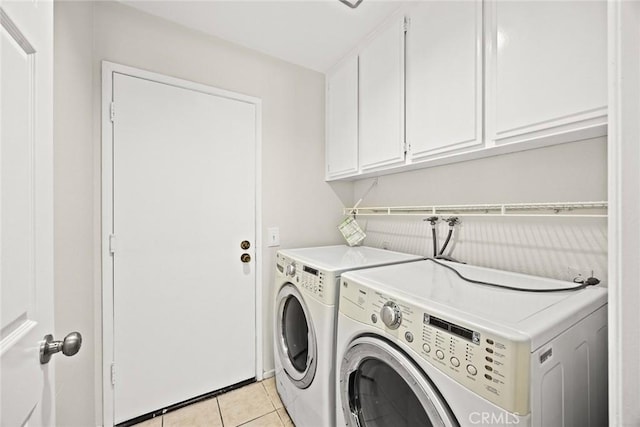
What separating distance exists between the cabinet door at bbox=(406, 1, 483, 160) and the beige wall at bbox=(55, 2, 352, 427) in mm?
938

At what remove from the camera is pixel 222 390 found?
1.76 meters

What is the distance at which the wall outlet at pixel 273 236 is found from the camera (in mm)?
1944

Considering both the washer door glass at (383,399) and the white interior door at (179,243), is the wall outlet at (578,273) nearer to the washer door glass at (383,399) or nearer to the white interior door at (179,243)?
the washer door glass at (383,399)

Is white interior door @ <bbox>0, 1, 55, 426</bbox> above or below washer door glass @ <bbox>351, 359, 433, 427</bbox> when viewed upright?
above

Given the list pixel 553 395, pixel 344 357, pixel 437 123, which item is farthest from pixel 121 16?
pixel 553 395

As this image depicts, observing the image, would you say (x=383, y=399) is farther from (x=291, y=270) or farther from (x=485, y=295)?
(x=291, y=270)

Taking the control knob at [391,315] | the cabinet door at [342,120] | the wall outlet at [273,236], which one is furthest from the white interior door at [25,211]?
→ the cabinet door at [342,120]

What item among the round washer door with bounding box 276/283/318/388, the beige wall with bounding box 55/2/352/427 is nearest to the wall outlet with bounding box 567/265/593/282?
the round washer door with bounding box 276/283/318/388

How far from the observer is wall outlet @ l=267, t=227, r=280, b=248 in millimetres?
1944

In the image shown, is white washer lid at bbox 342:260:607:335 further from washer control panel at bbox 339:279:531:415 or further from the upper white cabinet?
the upper white cabinet

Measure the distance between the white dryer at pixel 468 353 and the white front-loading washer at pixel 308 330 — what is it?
84 mm

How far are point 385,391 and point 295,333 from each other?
0.73 m

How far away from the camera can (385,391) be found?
94 centimetres

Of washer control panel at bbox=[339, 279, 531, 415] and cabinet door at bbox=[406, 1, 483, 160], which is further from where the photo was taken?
cabinet door at bbox=[406, 1, 483, 160]
